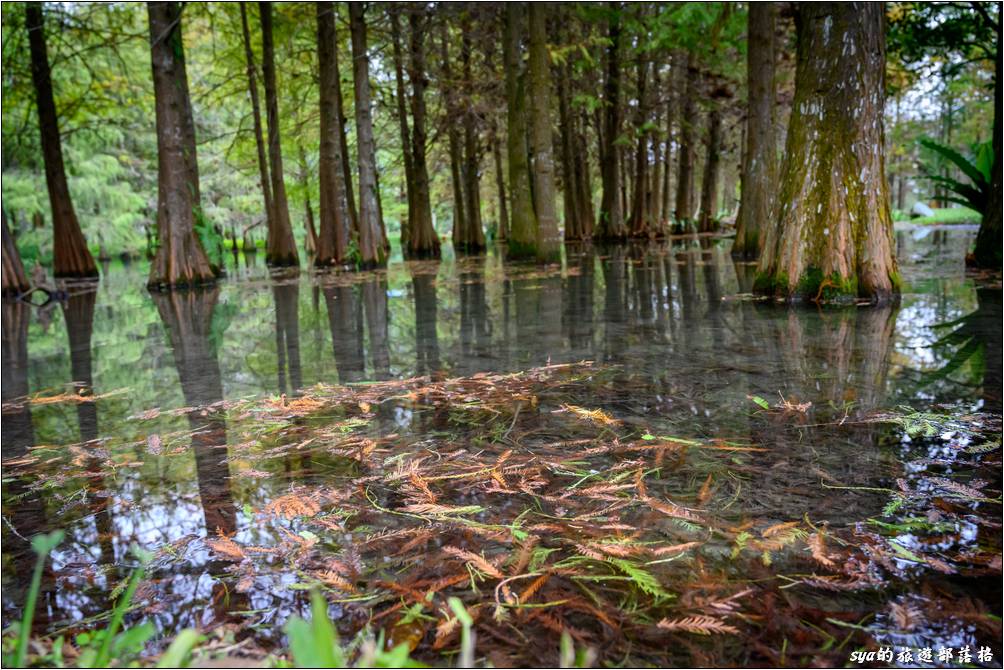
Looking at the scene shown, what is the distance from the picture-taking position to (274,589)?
5.69ft

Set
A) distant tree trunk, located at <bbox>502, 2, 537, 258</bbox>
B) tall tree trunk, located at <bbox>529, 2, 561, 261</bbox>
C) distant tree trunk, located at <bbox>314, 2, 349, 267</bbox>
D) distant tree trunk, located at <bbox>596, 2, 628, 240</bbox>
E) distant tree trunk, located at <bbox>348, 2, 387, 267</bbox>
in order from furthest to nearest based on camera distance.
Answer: distant tree trunk, located at <bbox>596, 2, 628, 240</bbox>
distant tree trunk, located at <bbox>348, 2, 387, 267</bbox>
distant tree trunk, located at <bbox>314, 2, 349, 267</bbox>
distant tree trunk, located at <bbox>502, 2, 537, 258</bbox>
tall tree trunk, located at <bbox>529, 2, 561, 261</bbox>

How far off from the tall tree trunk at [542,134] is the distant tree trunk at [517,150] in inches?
12.9

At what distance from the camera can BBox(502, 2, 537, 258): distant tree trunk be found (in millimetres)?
14570

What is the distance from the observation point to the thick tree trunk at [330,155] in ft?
51.6

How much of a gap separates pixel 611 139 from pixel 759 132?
9.29 m

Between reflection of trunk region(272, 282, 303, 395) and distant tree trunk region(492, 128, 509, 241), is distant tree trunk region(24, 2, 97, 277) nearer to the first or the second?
reflection of trunk region(272, 282, 303, 395)

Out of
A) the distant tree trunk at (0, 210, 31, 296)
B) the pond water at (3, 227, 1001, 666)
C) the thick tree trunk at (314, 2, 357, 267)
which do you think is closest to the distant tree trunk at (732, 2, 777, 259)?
the pond water at (3, 227, 1001, 666)

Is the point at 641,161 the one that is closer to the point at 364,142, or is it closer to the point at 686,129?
the point at 686,129

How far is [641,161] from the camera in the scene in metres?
24.3

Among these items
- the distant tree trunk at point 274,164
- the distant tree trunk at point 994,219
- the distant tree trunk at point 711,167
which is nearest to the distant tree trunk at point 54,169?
the distant tree trunk at point 274,164

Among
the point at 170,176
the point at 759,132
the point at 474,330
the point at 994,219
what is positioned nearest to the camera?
the point at 474,330

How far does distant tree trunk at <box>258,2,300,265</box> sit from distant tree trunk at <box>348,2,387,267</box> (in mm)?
2462

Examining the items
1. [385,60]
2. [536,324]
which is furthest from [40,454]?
[385,60]

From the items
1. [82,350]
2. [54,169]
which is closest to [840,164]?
[82,350]
